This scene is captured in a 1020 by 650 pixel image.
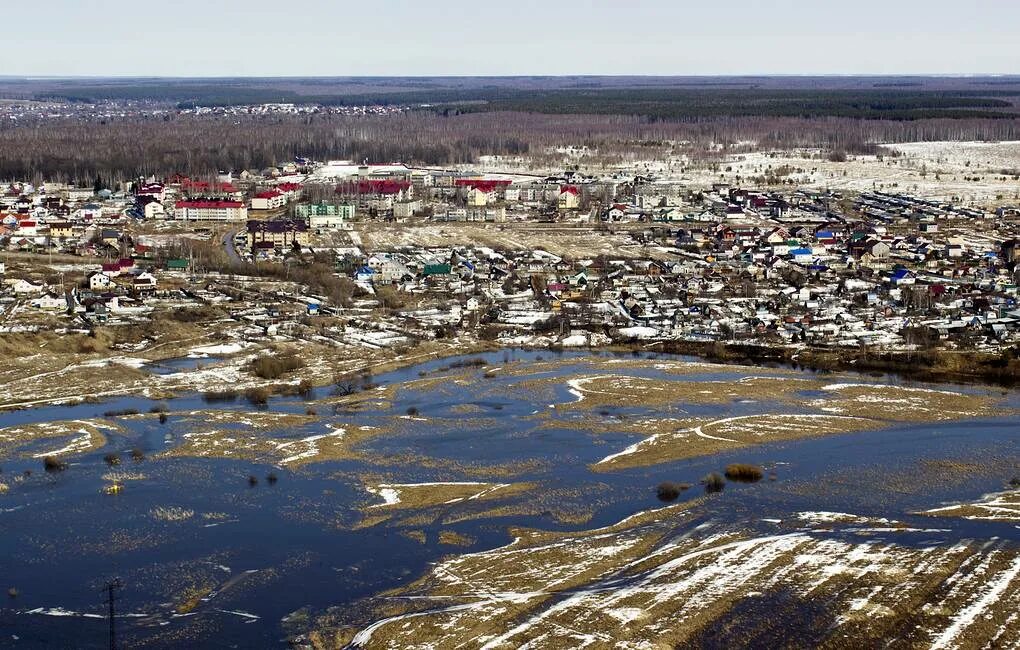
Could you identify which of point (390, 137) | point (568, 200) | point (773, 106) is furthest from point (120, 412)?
point (773, 106)

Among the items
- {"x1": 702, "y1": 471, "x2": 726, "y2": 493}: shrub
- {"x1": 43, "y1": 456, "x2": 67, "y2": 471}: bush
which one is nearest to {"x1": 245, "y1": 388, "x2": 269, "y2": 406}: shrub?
{"x1": 43, "y1": 456, "x2": 67, "y2": 471}: bush

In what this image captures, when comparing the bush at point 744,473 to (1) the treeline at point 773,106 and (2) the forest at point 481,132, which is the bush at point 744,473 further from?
(1) the treeline at point 773,106

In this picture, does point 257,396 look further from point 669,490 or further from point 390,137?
point 390,137

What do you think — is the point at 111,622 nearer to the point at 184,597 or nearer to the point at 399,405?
the point at 184,597

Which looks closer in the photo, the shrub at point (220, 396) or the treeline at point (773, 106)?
the shrub at point (220, 396)

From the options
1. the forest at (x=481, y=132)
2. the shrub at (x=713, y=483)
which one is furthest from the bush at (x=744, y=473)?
the forest at (x=481, y=132)

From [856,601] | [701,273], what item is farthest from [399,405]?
[701,273]
